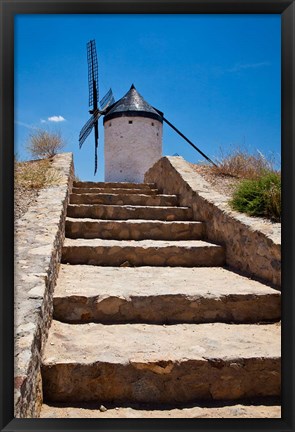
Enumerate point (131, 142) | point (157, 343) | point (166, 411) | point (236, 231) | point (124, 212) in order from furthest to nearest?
point (131, 142), point (124, 212), point (236, 231), point (157, 343), point (166, 411)

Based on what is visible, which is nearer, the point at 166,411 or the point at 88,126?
the point at 166,411

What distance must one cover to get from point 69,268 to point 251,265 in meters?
1.76

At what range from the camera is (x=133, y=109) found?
12.7 meters

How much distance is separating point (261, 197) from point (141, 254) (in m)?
1.44

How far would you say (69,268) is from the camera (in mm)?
3723

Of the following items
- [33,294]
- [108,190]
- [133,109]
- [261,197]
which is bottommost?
[33,294]

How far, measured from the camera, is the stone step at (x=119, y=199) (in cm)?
554

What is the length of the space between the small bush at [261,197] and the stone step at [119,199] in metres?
1.48

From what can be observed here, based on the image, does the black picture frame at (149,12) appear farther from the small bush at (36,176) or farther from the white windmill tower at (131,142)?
the white windmill tower at (131,142)

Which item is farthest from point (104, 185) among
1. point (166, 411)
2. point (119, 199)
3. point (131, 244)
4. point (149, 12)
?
point (149, 12)

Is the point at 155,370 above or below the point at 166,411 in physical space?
above

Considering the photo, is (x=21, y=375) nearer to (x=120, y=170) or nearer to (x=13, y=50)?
(x=13, y=50)

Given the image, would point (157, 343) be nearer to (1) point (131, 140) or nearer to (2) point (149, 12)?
(2) point (149, 12)

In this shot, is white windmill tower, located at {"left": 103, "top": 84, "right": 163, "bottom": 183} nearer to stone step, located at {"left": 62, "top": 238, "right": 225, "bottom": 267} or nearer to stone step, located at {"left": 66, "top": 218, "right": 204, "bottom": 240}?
stone step, located at {"left": 66, "top": 218, "right": 204, "bottom": 240}
